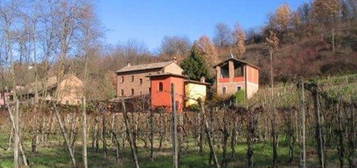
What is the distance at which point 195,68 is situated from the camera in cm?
5947

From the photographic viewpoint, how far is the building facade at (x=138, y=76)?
205 ft

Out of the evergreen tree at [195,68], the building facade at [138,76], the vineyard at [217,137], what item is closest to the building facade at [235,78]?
the evergreen tree at [195,68]

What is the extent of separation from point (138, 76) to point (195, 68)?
28.6ft

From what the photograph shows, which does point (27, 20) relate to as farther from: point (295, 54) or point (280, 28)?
point (280, 28)

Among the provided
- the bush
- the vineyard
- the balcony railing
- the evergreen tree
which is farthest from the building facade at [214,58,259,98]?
the vineyard

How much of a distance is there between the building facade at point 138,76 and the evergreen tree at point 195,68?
Result: 2.83 metres

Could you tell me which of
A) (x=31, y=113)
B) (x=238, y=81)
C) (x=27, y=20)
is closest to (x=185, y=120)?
(x=31, y=113)

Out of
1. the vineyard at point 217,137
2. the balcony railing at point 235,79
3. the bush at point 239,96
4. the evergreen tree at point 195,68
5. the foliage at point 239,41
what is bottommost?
the vineyard at point 217,137

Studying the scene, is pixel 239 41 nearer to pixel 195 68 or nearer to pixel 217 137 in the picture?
pixel 195 68

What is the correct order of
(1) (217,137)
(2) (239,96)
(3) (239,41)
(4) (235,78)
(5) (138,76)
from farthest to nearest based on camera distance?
(3) (239,41) → (5) (138,76) → (4) (235,78) → (2) (239,96) → (1) (217,137)

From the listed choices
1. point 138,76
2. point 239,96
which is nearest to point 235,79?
point 239,96

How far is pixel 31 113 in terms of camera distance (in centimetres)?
2355

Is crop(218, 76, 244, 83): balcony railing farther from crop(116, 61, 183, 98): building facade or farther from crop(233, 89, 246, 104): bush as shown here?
crop(116, 61, 183, 98): building facade

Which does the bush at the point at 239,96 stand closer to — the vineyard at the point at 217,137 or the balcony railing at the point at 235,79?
the balcony railing at the point at 235,79
